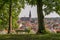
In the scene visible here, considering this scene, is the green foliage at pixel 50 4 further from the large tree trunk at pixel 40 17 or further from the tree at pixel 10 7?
the tree at pixel 10 7

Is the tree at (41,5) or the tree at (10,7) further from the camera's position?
the tree at (10,7)

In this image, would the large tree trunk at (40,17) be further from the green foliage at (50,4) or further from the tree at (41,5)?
the green foliage at (50,4)

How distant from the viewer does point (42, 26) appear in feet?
57.9

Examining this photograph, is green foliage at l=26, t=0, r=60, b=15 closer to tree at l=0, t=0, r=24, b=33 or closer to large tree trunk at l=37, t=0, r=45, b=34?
large tree trunk at l=37, t=0, r=45, b=34

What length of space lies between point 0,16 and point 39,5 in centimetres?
2299

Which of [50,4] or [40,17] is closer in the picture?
[40,17]

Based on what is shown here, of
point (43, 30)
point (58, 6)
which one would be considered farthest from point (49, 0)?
point (43, 30)

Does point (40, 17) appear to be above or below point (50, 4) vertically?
below

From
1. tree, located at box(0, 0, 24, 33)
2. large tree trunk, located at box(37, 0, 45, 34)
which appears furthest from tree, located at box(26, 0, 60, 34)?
tree, located at box(0, 0, 24, 33)

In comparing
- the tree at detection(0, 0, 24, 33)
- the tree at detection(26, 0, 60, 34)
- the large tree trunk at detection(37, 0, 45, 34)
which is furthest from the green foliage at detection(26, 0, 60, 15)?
the tree at detection(0, 0, 24, 33)

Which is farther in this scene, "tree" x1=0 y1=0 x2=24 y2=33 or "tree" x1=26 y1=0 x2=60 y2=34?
"tree" x1=0 y1=0 x2=24 y2=33

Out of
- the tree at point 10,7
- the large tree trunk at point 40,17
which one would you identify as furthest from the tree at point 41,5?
the tree at point 10,7

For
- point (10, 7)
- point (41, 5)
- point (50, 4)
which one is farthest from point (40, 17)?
point (10, 7)

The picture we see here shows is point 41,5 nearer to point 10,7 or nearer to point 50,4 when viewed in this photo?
point 50,4
